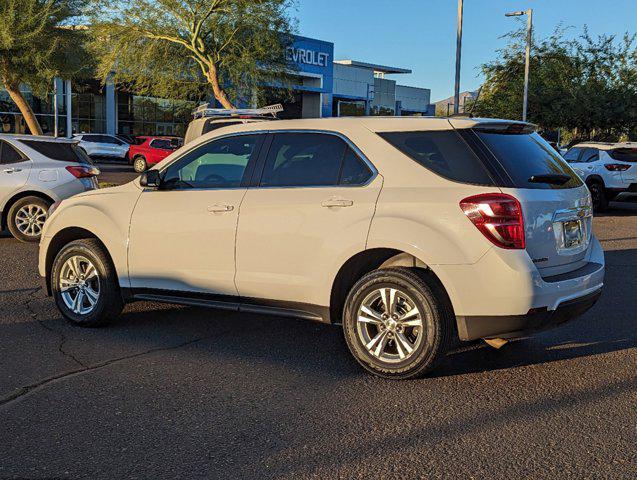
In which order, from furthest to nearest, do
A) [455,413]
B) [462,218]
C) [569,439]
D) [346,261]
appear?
[346,261], [462,218], [455,413], [569,439]

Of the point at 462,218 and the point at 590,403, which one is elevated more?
the point at 462,218

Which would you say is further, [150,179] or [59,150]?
[59,150]

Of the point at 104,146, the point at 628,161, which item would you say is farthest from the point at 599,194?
the point at 104,146

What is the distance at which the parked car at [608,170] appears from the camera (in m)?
17.6

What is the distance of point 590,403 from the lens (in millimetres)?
4492

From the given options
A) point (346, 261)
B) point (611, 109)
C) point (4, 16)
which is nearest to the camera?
point (346, 261)

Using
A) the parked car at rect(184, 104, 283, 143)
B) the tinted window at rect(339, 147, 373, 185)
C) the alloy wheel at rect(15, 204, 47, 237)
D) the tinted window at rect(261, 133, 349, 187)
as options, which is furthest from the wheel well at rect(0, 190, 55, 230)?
the tinted window at rect(339, 147, 373, 185)

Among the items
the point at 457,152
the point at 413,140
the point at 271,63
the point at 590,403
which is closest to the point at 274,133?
the point at 413,140

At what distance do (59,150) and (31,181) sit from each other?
2.36ft

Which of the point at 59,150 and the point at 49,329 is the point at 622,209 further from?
the point at 49,329

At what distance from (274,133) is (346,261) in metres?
1.28

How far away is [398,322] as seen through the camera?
4.86 metres

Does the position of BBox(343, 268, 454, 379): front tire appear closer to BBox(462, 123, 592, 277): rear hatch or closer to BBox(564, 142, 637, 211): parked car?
BBox(462, 123, 592, 277): rear hatch

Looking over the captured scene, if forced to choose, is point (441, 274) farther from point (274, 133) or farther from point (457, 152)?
point (274, 133)
